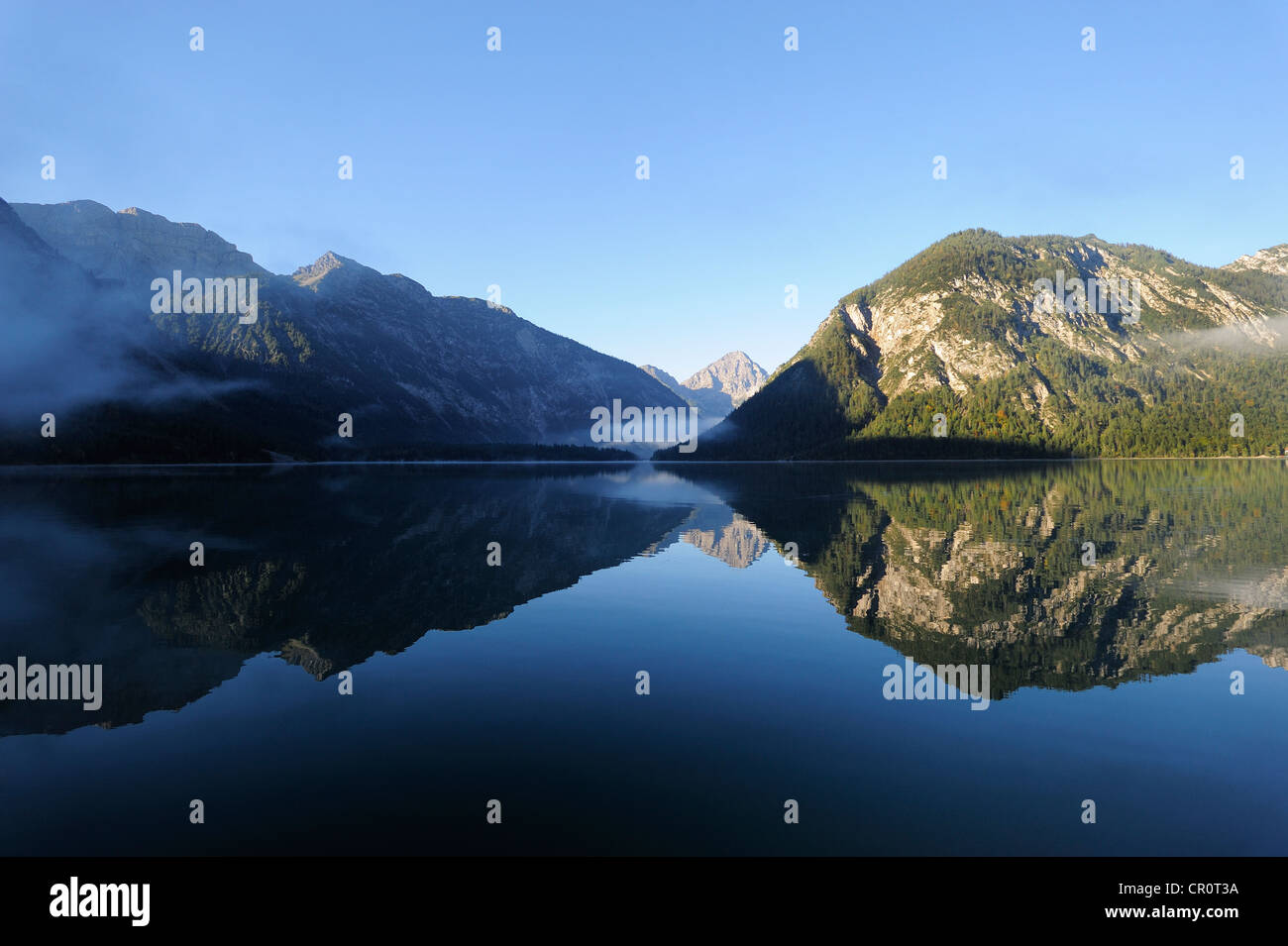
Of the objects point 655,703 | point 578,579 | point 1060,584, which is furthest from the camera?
point 578,579

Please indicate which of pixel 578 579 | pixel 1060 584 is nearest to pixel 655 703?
pixel 578 579

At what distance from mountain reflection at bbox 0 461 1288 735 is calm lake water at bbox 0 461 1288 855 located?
0.88 ft

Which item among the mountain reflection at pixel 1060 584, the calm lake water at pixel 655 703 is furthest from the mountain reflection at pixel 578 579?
the calm lake water at pixel 655 703

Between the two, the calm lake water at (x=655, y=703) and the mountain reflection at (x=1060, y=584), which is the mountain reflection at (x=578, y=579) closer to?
the mountain reflection at (x=1060, y=584)

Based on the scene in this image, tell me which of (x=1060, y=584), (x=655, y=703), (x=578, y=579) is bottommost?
(x=655, y=703)

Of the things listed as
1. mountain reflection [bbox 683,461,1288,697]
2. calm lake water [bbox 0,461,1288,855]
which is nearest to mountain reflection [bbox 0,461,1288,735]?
mountain reflection [bbox 683,461,1288,697]

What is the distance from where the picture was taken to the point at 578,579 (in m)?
37.6

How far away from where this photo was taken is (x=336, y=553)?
145 ft

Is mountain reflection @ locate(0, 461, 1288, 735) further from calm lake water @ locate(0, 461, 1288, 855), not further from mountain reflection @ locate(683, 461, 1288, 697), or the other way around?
calm lake water @ locate(0, 461, 1288, 855)

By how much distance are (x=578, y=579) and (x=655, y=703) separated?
19319mm

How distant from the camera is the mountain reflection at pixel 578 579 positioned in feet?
74.3

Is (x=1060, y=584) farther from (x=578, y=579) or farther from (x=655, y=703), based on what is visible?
(x=578, y=579)

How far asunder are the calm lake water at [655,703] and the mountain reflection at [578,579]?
0.27 m

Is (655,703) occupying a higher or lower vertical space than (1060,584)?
lower
